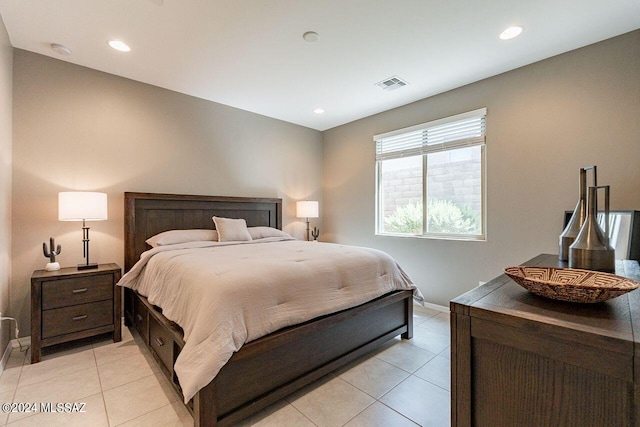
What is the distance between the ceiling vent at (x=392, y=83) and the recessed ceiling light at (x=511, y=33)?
986mm

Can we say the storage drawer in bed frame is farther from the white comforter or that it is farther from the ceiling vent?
the ceiling vent

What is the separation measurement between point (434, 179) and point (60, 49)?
4.03 metres

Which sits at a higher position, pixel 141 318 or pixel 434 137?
pixel 434 137

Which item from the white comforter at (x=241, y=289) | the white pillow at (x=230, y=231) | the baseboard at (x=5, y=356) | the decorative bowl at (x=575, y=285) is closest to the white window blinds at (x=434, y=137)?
the white comforter at (x=241, y=289)

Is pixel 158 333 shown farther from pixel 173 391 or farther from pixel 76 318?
pixel 76 318

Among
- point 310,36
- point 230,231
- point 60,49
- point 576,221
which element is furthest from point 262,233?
point 576,221

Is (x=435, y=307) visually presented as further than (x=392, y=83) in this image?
Yes

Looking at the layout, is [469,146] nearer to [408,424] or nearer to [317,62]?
[317,62]

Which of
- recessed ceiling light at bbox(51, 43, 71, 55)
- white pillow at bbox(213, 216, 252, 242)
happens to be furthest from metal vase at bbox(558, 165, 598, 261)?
recessed ceiling light at bbox(51, 43, 71, 55)

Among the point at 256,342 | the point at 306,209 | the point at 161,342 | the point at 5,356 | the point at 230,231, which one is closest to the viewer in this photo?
the point at 256,342

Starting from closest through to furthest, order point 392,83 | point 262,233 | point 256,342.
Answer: point 256,342 < point 392,83 < point 262,233

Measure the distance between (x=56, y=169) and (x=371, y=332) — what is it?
3.28 metres

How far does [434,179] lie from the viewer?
3.58 m

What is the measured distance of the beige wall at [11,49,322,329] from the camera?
8.46 ft
